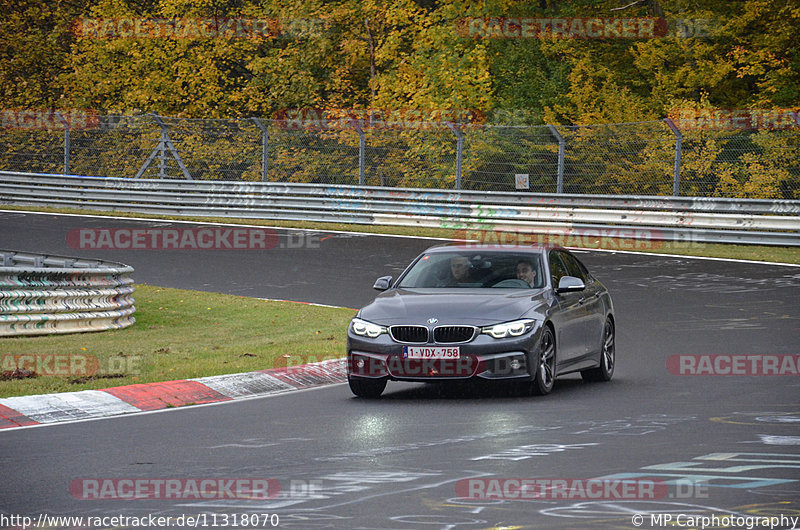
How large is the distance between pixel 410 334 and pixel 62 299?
658 cm

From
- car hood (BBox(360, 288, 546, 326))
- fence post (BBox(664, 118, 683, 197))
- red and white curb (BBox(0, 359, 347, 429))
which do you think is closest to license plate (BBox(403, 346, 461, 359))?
car hood (BBox(360, 288, 546, 326))

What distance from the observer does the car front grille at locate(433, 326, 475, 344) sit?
11.8 metres

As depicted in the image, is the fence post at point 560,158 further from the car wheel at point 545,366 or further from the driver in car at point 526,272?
the car wheel at point 545,366

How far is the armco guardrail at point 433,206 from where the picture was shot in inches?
1081

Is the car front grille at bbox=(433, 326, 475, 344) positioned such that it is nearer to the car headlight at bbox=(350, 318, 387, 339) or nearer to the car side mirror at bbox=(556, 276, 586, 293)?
the car headlight at bbox=(350, 318, 387, 339)

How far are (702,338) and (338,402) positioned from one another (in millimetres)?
6007

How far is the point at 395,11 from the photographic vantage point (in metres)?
45.0

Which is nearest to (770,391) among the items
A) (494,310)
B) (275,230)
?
(494,310)

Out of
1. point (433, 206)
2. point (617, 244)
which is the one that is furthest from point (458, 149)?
point (617, 244)

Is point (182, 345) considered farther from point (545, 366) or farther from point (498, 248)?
point (545, 366)

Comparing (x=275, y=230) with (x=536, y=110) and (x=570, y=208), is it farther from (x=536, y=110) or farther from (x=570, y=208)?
(x=536, y=110)

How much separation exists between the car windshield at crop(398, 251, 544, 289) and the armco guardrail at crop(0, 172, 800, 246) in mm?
14491

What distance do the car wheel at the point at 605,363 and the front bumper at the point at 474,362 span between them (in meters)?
1.91

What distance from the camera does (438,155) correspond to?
3191cm
